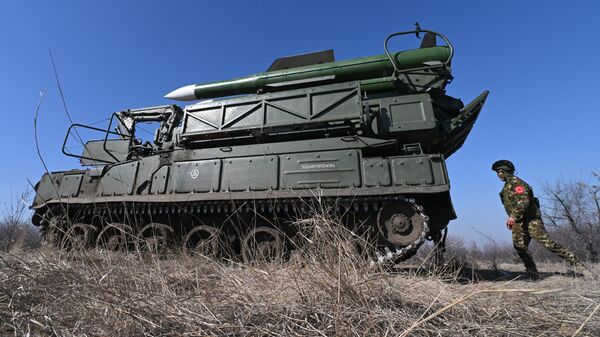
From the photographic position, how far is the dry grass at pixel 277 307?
1273 mm

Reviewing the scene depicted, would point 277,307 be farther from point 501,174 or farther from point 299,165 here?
point 501,174

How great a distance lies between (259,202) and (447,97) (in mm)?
4571

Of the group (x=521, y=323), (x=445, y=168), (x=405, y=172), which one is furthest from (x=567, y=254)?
(x=521, y=323)

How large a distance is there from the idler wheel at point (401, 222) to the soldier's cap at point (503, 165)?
2.86 m

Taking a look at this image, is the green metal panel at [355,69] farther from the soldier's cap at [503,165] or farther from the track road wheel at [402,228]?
the track road wheel at [402,228]

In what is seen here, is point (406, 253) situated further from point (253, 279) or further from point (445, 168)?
point (253, 279)

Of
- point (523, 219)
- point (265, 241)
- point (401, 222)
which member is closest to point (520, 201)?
point (523, 219)

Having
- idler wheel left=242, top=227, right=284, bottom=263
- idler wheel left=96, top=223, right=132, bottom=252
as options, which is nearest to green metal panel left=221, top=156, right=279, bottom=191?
idler wheel left=242, top=227, right=284, bottom=263

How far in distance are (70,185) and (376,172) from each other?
7266 mm

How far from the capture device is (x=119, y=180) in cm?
661

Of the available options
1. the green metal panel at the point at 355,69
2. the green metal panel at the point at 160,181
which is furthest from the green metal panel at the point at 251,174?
the green metal panel at the point at 355,69

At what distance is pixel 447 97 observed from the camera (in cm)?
627

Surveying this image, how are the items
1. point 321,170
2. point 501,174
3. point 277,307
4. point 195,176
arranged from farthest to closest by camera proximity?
1. point 501,174
2. point 195,176
3. point 321,170
4. point 277,307

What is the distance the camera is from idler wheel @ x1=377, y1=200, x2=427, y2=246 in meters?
4.59
